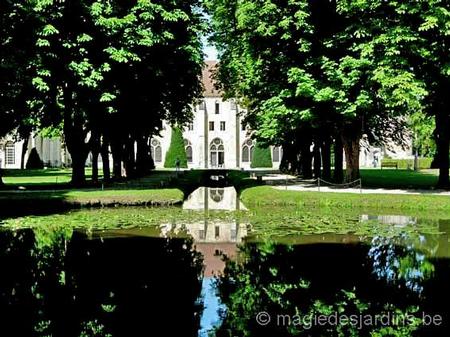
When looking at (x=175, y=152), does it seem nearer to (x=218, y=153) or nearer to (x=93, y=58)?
(x=218, y=153)

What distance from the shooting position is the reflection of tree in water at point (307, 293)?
7.16 metres

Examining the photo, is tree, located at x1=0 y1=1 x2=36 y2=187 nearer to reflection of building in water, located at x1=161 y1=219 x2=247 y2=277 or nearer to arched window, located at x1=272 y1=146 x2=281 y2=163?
reflection of building in water, located at x1=161 y1=219 x2=247 y2=277

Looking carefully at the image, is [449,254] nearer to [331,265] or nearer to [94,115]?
[331,265]

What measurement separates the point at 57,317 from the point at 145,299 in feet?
4.45

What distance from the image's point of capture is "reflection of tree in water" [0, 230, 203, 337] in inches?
287

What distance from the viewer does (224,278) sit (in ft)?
33.0

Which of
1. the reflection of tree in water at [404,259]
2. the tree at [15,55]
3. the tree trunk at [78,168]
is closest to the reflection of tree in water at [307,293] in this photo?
the reflection of tree in water at [404,259]

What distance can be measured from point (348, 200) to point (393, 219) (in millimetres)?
3386

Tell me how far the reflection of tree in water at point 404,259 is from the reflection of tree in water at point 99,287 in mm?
3182

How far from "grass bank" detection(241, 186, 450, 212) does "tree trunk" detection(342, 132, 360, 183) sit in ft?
17.4

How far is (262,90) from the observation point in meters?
30.9

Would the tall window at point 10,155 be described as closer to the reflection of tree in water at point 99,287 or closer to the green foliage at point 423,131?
the green foliage at point 423,131

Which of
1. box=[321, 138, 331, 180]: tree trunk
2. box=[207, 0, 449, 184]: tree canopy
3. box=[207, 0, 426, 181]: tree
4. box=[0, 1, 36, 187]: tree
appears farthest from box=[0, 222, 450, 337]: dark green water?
box=[321, 138, 331, 180]: tree trunk

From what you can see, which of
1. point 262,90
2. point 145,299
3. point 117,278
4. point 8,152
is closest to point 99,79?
point 262,90
